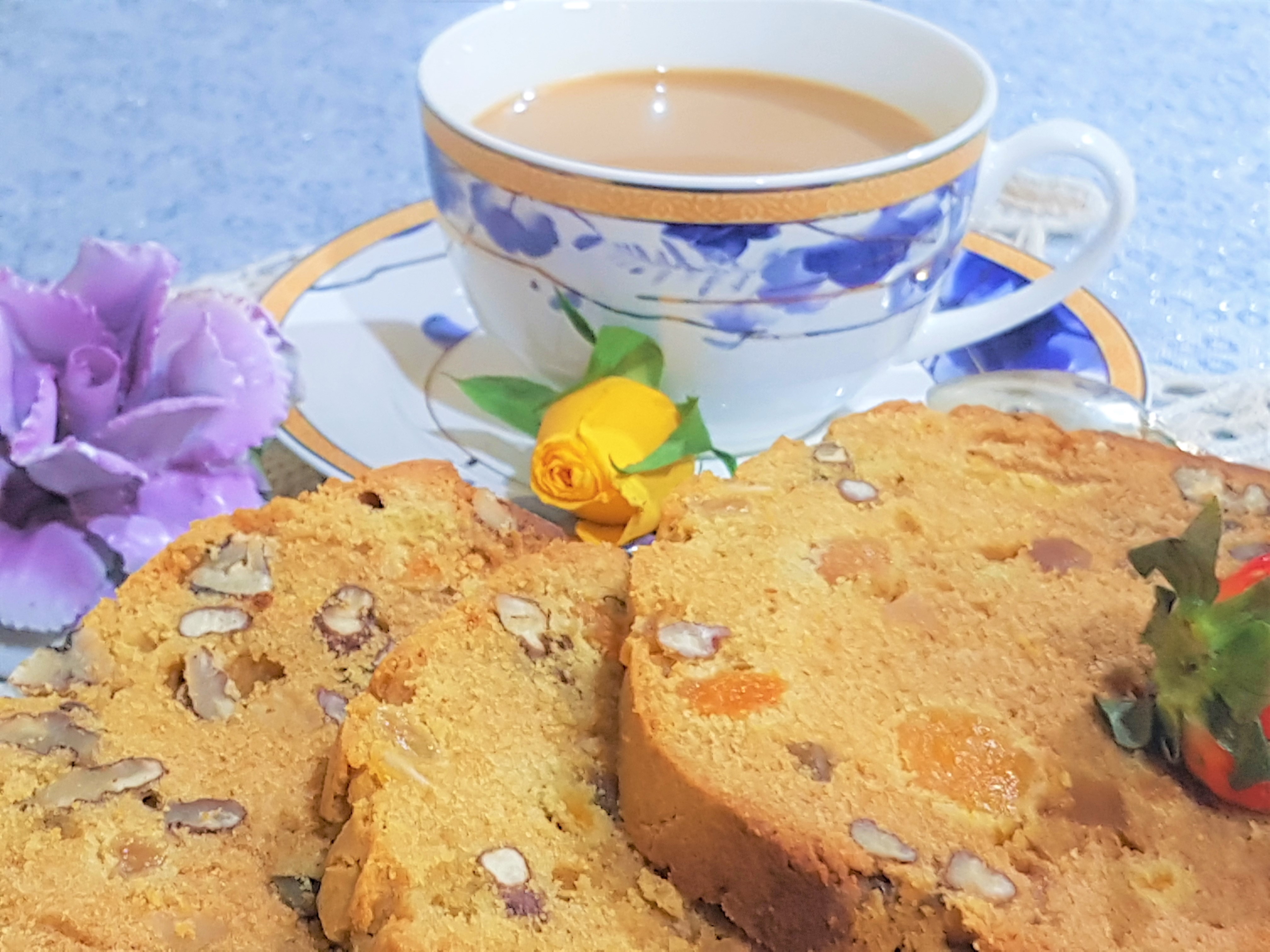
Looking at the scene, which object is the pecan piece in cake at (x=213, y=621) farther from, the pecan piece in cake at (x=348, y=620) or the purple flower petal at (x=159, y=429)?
the purple flower petal at (x=159, y=429)

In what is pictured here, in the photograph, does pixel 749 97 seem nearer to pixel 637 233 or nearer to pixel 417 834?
pixel 637 233

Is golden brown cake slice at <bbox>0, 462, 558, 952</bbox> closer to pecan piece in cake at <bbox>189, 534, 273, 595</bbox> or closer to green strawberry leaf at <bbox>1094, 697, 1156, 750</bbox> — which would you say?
pecan piece in cake at <bbox>189, 534, 273, 595</bbox>

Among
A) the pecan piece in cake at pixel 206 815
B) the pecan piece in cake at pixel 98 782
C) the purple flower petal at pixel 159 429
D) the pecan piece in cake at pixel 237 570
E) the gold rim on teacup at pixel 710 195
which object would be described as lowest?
the pecan piece in cake at pixel 206 815

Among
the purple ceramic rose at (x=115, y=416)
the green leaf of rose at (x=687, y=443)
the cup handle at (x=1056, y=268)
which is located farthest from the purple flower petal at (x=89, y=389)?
the cup handle at (x=1056, y=268)

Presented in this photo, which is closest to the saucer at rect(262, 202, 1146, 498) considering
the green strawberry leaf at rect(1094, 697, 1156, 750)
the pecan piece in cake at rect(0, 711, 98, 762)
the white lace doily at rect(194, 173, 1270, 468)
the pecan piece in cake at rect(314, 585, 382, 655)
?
the white lace doily at rect(194, 173, 1270, 468)

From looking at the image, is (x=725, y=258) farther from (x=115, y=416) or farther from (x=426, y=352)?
(x=115, y=416)

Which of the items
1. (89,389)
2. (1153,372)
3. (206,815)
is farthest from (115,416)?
(1153,372)

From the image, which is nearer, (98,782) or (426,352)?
(98,782)
